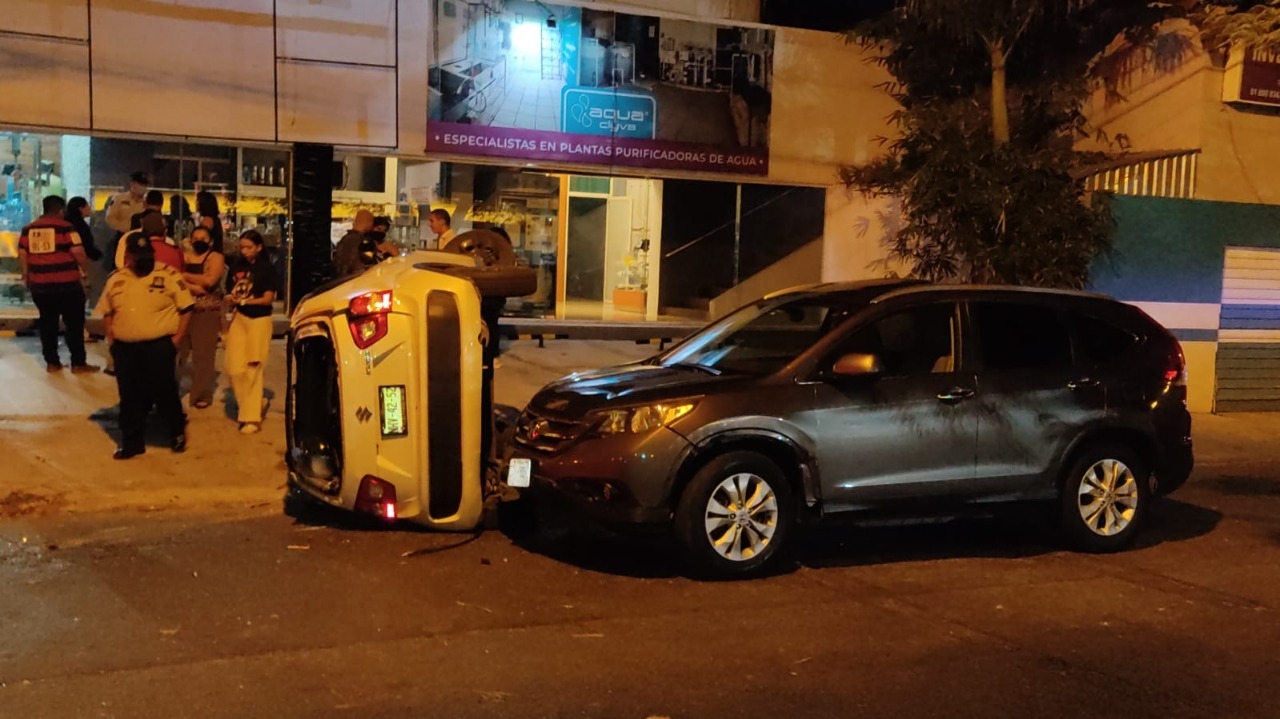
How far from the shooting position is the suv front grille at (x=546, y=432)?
724 cm

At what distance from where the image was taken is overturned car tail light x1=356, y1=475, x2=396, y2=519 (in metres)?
7.51

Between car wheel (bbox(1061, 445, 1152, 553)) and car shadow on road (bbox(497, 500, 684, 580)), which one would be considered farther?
car wheel (bbox(1061, 445, 1152, 553))

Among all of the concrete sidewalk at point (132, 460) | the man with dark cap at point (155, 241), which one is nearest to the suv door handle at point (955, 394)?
the concrete sidewalk at point (132, 460)

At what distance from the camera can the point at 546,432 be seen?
744cm

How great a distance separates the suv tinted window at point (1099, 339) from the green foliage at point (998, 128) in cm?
527

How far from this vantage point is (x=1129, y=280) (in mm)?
14703

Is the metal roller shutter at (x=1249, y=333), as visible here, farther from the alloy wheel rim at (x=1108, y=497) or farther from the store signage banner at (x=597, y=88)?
the alloy wheel rim at (x=1108, y=497)

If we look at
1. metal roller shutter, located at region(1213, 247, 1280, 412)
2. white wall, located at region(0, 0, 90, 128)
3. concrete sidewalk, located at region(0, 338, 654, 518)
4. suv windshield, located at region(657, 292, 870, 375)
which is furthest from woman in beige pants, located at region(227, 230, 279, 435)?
metal roller shutter, located at region(1213, 247, 1280, 412)

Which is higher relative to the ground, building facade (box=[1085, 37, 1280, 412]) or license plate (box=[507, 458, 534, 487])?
building facade (box=[1085, 37, 1280, 412])

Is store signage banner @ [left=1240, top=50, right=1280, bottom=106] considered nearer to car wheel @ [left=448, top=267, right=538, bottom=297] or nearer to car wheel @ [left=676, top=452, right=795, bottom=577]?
car wheel @ [left=676, top=452, right=795, bottom=577]

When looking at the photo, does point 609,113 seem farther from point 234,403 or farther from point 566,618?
point 566,618

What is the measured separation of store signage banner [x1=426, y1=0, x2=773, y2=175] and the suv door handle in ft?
29.6

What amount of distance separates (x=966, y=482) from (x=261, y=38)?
9943 millimetres

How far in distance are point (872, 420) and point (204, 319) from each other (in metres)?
6.45
